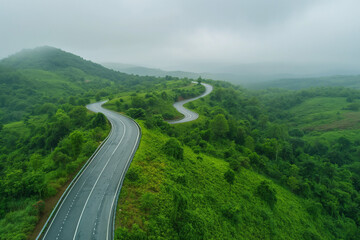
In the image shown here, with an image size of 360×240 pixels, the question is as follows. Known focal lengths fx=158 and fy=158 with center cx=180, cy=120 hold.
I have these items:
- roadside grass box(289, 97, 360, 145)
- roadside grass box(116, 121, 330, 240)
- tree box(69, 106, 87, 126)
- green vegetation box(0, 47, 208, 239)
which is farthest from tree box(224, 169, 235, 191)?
roadside grass box(289, 97, 360, 145)

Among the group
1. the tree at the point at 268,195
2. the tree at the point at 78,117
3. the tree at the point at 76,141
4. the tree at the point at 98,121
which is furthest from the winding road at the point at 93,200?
the tree at the point at 268,195

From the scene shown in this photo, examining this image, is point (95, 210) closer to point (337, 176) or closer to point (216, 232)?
point (216, 232)

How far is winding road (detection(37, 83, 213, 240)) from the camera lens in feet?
61.3

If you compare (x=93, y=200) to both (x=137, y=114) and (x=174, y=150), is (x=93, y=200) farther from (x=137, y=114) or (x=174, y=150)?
(x=137, y=114)

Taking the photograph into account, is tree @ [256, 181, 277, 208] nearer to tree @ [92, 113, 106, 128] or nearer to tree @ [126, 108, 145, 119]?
tree @ [126, 108, 145, 119]

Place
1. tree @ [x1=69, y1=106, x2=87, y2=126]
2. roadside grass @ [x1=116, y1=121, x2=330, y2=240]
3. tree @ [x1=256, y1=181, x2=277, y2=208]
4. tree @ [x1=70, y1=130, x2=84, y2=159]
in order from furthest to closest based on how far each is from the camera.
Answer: tree @ [x1=69, y1=106, x2=87, y2=126] < tree @ [x1=256, y1=181, x2=277, y2=208] < tree @ [x1=70, y1=130, x2=84, y2=159] < roadside grass @ [x1=116, y1=121, x2=330, y2=240]

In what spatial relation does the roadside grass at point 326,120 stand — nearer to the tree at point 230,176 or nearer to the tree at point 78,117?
the tree at point 230,176

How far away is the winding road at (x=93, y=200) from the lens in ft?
61.3

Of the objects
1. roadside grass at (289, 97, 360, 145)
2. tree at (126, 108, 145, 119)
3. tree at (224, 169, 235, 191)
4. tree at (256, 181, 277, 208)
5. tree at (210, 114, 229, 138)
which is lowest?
roadside grass at (289, 97, 360, 145)

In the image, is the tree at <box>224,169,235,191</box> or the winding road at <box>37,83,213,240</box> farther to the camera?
the tree at <box>224,169,235,191</box>

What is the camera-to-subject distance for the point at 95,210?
21.7m

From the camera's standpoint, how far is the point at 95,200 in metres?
23.3

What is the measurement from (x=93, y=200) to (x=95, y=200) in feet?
0.97

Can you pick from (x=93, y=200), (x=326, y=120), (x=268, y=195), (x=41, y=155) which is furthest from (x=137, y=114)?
(x=326, y=120)
